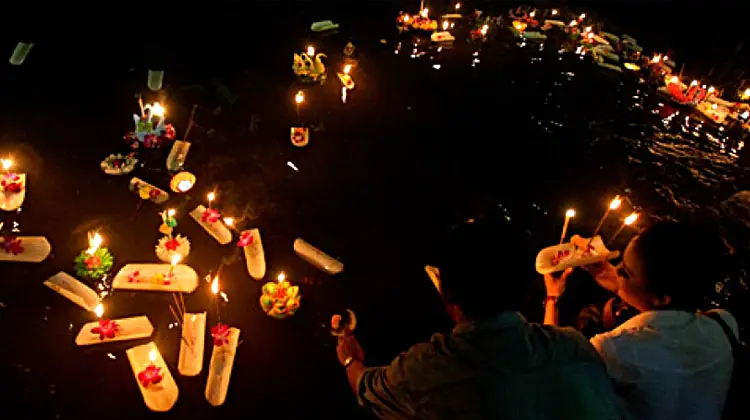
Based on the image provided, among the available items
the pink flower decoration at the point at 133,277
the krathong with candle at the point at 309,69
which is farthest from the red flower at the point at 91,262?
the krathong with candle at the point at 309,69

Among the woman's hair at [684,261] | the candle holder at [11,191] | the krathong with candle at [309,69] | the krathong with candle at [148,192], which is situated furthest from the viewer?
the krathong with candle at [309,69]

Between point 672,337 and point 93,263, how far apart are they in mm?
5327

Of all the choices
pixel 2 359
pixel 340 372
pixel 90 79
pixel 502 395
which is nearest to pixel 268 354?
pixel 340 372

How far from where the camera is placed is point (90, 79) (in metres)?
7.66

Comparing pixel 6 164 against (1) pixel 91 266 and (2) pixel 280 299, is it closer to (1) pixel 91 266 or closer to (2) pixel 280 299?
(1) pixel 91 266

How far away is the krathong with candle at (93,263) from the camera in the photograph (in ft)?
16.0

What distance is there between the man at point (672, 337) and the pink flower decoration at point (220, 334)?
3270mm

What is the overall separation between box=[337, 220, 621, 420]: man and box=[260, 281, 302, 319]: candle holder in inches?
82.6

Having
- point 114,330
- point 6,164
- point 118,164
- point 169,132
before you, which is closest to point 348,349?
point 114,330

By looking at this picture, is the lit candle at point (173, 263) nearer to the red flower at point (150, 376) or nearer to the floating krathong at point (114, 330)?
the floating krathong at point (114, 330)

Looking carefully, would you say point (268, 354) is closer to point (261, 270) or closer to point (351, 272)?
point (261, 270)

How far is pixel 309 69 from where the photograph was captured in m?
8.05

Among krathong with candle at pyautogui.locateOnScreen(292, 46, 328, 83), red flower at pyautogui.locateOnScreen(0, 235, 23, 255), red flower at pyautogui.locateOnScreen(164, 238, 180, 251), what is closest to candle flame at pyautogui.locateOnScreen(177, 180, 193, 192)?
red flower at pyautogui.locateOnScreen(164, 238, 180, 251)

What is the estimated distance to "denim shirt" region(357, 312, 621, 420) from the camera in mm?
2461
